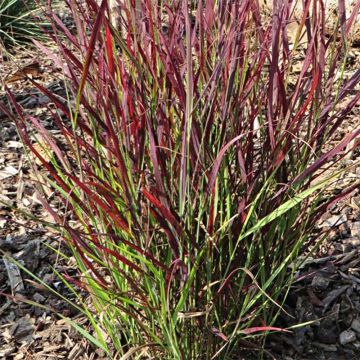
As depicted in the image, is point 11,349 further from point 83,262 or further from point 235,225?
point 235,225

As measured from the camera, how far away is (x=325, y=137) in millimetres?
1602

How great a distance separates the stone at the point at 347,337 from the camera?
6.36 feet

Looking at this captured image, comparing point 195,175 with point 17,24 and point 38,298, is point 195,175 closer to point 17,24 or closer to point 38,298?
point 38,298

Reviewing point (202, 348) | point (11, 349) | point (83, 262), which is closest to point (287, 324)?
point (202, 348)

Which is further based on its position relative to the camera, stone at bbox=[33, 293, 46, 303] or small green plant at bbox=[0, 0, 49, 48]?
small green plant at bbox=[0, 0, 49, 48]

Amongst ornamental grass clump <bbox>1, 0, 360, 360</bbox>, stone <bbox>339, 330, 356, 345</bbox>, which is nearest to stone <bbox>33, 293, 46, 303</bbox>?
ornamental grass clump <bbox>1, 0, 360, 360</bbox>

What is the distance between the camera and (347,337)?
1.95 metres

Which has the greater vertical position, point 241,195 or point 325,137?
point 325,137

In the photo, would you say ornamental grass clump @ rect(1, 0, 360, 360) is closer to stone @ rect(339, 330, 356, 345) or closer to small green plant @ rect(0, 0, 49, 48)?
stone @ rect(339, 330, 356, 345)

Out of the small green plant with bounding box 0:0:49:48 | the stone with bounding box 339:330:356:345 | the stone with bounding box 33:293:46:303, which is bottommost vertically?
the stone with bounding box 339:330:356:345

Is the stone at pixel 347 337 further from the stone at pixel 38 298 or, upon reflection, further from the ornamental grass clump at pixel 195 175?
the stone at pixel 38 298

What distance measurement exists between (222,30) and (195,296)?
0.64 m

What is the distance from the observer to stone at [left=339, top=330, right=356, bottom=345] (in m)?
1.94

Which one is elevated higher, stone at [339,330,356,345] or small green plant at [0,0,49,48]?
small green plant at [0,0,49,48]
